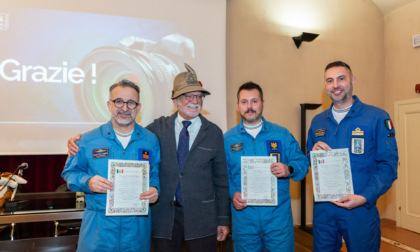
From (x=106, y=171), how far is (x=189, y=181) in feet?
1.72

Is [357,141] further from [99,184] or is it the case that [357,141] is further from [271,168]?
[99,184]

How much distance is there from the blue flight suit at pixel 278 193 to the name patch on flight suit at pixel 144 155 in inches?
26.9

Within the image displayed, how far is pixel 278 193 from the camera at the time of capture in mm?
2297

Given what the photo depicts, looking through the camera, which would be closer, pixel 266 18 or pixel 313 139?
pixel 313 139

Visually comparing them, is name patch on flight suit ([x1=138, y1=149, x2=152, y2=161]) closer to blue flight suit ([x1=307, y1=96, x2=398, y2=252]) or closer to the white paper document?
the white paper document

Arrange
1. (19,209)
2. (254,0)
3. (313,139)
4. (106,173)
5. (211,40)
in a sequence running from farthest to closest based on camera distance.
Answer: (254,0) < (211,40) < (19,209) < (313,139) < (106,173)

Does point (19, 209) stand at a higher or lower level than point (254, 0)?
lower

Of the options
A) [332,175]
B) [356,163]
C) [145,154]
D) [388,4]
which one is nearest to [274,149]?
[332,175]

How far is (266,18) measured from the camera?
492 cm

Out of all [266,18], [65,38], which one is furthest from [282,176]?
[266,18]

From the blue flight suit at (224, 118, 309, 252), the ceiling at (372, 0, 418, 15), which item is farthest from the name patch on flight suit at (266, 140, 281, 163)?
the ceiling at (372, 0, 418, 15)

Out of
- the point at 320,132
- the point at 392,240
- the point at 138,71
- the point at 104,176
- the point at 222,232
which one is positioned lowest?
the point at 392,240

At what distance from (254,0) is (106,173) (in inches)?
154

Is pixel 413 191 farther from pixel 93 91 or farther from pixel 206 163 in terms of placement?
pixel 93 91
